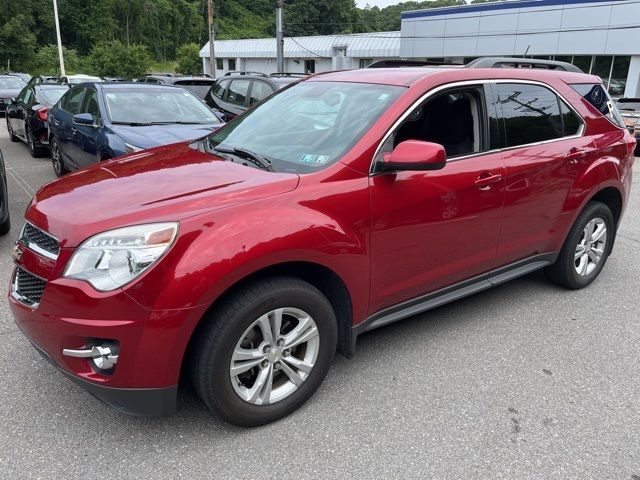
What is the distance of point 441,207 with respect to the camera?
3158mm

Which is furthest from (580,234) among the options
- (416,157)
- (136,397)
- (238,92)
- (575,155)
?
(238,92)

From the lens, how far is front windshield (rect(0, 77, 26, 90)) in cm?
2048

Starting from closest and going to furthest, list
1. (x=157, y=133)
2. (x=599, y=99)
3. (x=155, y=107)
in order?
(x=599, y=99) < (x=157, y=133) < (x=155, y=107)

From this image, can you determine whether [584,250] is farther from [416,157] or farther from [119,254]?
[119,254]

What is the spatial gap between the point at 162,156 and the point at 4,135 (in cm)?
1375

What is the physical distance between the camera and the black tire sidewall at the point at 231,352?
2.41m

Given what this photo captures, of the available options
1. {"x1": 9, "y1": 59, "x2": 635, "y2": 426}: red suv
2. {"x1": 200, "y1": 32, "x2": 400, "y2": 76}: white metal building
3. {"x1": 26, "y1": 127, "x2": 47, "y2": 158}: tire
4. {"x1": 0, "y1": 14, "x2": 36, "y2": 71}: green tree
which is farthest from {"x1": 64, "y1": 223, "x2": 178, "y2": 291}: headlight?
{"x1": 0, "y1": 14, "x2": 36, "y2": 71}: green tree

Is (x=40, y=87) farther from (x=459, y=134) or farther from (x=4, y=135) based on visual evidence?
(x=459, y=134)

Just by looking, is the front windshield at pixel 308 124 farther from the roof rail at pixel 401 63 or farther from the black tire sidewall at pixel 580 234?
the black tire sidewall at pixel 580 234

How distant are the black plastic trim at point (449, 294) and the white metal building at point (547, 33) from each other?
680 inches

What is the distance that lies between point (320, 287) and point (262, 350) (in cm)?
50

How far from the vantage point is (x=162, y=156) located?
3424 mm

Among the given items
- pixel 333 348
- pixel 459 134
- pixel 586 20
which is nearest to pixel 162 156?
pixel 333 348

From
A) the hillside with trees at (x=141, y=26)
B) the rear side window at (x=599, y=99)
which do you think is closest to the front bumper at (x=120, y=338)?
the rear side window at (x=599, y=99)
